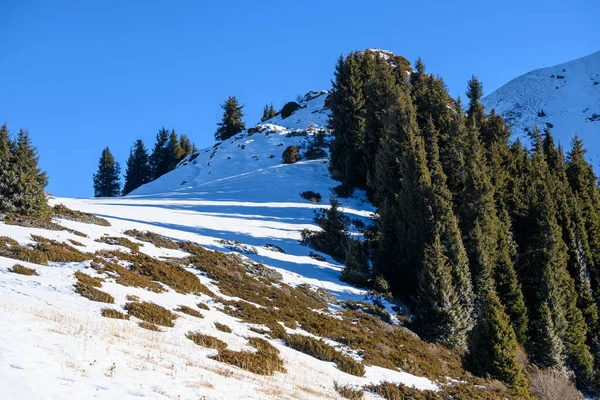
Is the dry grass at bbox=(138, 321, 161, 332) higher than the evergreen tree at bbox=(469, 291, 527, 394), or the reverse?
the dry grass at bbox=(138, 321, 161, 332)

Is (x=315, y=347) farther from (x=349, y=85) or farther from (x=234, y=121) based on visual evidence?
(x=234, y=121)

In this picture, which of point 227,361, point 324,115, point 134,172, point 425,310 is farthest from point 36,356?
point 134,172

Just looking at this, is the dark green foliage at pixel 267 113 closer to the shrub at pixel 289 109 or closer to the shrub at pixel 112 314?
the shrub at pixel 289 109

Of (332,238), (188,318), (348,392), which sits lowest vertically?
(348,392)

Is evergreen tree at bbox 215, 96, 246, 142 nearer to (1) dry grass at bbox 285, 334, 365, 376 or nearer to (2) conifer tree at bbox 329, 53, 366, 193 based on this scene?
(2) conifer tree at bbox 329, 53, 366, 193

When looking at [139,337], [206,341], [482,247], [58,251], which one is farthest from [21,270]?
[482,247]

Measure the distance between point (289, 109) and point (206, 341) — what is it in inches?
2942

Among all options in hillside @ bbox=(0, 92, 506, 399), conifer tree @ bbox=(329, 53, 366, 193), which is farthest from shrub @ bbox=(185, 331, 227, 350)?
conifer tree @ bbox=(329, 53, 366, 193)

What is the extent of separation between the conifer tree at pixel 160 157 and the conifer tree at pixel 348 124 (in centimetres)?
4409

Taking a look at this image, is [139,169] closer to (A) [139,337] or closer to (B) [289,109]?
(B) [289,109]

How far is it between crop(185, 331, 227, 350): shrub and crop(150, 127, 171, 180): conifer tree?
244 feet

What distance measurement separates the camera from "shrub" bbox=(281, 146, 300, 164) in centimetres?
5312

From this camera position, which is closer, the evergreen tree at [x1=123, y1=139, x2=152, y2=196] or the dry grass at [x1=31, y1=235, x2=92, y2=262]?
the dry grass at [x1=31, y1=235, x2=92, y2=262]

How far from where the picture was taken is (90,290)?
40.4 ft
